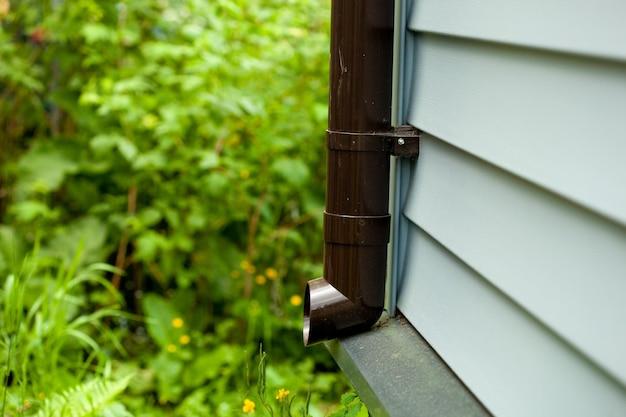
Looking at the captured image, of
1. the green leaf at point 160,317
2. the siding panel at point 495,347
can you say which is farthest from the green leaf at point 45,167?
the siding panel at point 495,347

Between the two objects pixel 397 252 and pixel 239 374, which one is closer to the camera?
pixel 397 252

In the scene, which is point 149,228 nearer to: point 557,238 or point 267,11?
point 267,11

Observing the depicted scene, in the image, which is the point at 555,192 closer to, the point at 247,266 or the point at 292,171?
the point at 292,171

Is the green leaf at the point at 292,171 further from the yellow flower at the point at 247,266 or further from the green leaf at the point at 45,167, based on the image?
the green leaf at the point at 45,167

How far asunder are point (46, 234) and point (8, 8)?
1.23 meters

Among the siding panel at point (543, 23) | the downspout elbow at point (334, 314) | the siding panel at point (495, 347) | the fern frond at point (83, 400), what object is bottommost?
the fern frond at point (83, 400)

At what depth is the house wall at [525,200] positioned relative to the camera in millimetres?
934

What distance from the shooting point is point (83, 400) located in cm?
235

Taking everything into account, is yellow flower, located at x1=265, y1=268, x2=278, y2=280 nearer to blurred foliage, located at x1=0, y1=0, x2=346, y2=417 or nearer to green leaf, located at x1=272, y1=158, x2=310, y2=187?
blurred foliage, located at x1=0, y1=0, x2=346, y2=417

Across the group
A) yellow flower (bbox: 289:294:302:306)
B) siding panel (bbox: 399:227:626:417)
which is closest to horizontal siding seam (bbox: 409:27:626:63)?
siding panel (bbox: 399:227:626:417)

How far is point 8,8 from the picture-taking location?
14.0ft

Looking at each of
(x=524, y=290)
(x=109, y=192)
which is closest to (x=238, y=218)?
(x=109, y=192)


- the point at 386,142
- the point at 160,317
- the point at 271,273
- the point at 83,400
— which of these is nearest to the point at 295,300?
the point at 271,273

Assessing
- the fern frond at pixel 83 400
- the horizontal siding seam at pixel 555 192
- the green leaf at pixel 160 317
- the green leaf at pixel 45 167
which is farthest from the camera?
the green leaf at pixel 45 167
